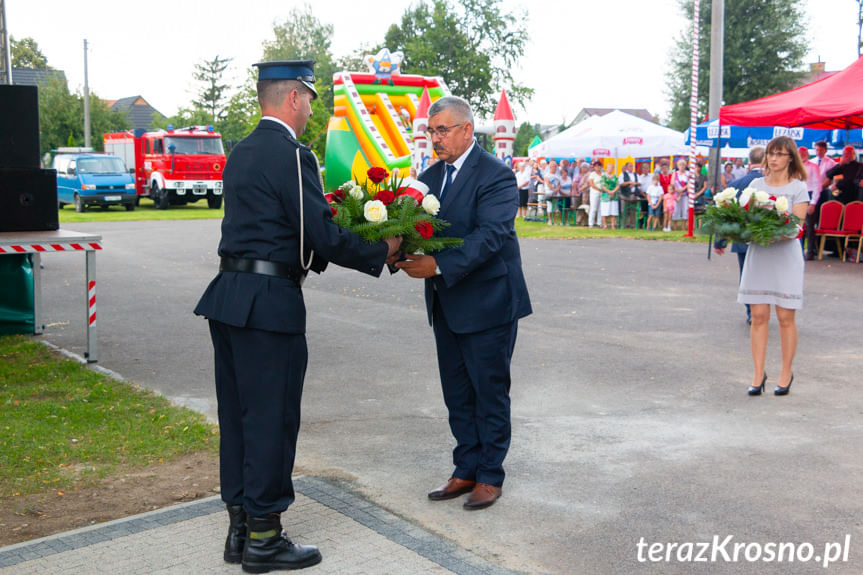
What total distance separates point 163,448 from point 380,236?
91.9 inches

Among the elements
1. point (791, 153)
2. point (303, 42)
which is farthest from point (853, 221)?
point (303, 42)

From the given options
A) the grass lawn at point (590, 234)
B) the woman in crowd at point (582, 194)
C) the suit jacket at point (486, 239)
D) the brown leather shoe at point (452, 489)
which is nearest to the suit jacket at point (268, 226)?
the suit jacket at point (486, 239)

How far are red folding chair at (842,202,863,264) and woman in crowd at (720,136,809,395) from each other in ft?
33.6

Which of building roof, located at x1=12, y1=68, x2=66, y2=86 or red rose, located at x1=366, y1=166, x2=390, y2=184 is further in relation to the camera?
building roof, located at x1=12, y1=68, x2=66, y2=86

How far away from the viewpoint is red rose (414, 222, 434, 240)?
415 cm

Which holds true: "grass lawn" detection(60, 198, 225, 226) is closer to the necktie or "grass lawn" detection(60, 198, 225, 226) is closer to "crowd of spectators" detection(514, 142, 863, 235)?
"crowd of spectators" detection(514, 142, 863, 235)

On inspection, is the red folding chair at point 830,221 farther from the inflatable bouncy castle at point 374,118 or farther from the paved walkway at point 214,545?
the paved walkway at point 214,545

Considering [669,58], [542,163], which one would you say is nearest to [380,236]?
[542,163]

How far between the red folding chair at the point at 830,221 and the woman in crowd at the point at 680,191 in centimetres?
567

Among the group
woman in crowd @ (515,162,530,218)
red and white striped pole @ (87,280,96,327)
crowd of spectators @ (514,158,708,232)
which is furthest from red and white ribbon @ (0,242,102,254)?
woman in crowd @ (515,162,530,218)

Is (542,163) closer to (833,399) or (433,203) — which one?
(833,399)

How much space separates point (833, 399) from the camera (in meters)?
6.62

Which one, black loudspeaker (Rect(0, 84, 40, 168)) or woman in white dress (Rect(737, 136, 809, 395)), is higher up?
black loudspeaker (Rect(0, 84, 40, 168))

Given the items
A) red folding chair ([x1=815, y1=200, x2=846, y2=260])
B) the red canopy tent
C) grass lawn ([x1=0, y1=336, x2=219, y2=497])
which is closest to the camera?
grass lawn ([x1=0, y1=336, x2=219, y2=497])
